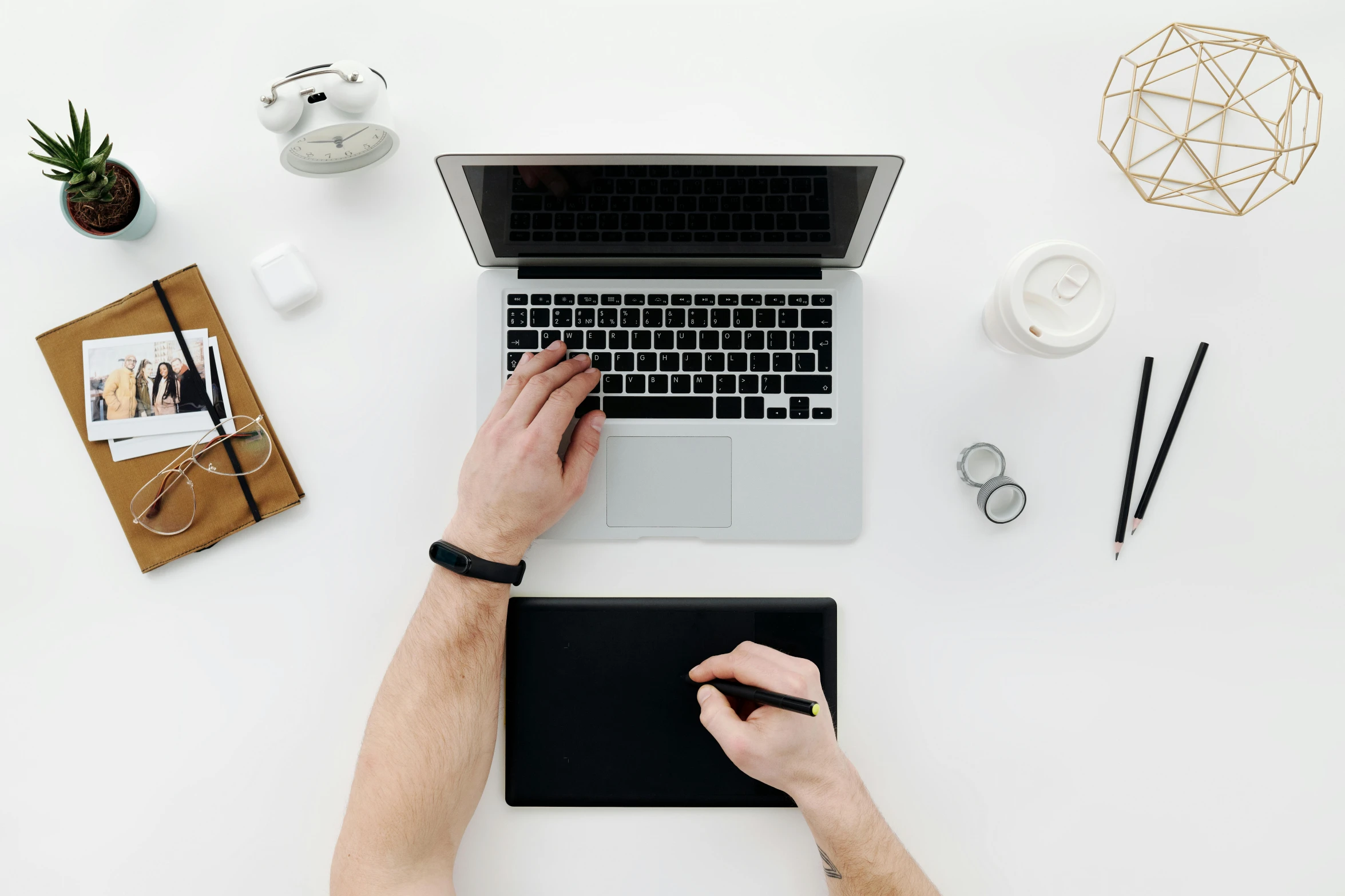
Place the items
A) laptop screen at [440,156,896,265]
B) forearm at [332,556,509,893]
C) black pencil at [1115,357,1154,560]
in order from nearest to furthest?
1. laptop screen at [440,156,896,265]
2. forearm at [332,556,509,893]
3. black pencil at [1115,357,1154,560]

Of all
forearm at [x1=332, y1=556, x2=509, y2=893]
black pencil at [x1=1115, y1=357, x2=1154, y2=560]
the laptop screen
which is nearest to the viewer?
the laptop screen

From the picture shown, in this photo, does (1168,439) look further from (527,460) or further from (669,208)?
(527,460)

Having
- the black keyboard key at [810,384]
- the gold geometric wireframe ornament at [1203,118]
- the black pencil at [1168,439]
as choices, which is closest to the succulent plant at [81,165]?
the black keyboard key at [810,384]

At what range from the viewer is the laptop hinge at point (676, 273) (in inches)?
42.0

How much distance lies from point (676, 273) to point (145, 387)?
2.55 ft

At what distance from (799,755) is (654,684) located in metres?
0.24

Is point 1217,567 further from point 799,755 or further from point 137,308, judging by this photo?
point 137,308

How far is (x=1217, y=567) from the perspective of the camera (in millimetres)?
1095

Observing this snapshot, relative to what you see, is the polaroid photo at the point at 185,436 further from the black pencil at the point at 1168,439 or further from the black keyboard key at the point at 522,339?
the black pencil at the point at 1168,439

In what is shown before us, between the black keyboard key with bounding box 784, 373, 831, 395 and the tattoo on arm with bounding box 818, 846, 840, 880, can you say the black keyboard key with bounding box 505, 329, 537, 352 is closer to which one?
the black keyboard key with bounding box 784, 373, 831, 395

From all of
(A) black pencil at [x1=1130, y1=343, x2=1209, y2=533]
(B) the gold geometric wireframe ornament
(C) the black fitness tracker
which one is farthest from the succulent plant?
(A) black pencil at [x1=1130, y1=343, x2=1209, y2=533]

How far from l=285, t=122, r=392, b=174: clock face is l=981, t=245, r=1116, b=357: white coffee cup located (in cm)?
87

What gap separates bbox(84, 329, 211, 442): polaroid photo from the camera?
1097 mm

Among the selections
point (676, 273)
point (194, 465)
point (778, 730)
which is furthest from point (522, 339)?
point (778, 730)
